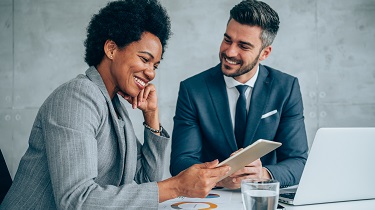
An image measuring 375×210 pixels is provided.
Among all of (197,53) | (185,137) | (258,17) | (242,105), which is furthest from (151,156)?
(197,53)

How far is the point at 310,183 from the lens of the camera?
125 cm

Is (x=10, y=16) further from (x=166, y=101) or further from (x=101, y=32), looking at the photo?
(x=101, y=32)

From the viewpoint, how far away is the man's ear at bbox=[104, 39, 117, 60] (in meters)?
1.56

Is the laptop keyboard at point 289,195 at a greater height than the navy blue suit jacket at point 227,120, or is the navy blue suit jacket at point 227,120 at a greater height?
the navy blue suit jacket at point 227,120

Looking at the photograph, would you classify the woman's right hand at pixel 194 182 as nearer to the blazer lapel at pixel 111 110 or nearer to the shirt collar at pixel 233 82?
the blazer lapel at pixel 111 110

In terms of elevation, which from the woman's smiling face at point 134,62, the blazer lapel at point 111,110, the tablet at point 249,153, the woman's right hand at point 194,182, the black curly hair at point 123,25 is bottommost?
the woman's right hand at point 194,182

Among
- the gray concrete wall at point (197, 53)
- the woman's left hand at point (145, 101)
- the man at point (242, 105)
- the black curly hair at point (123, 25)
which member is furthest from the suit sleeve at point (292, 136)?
the gray concrete wall at point (197, 53)

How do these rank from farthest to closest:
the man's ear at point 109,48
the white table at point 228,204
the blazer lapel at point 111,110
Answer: the man's ear at point 109,48 < the blazer lapel at point 111,110 < the white table at point 228,204

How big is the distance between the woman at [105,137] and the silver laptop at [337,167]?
10.2 inches

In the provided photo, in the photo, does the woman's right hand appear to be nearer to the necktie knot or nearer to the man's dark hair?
the necktie knot

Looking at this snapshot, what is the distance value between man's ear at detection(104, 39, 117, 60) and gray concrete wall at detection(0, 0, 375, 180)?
6.58 ft

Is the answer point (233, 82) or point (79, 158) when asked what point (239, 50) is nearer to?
point (233, 82)

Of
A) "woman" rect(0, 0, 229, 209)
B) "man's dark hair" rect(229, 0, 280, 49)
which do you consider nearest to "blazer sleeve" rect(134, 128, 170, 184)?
"woman" rect(0, 0, 229, 209)

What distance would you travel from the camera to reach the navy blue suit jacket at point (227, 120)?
220 cm
